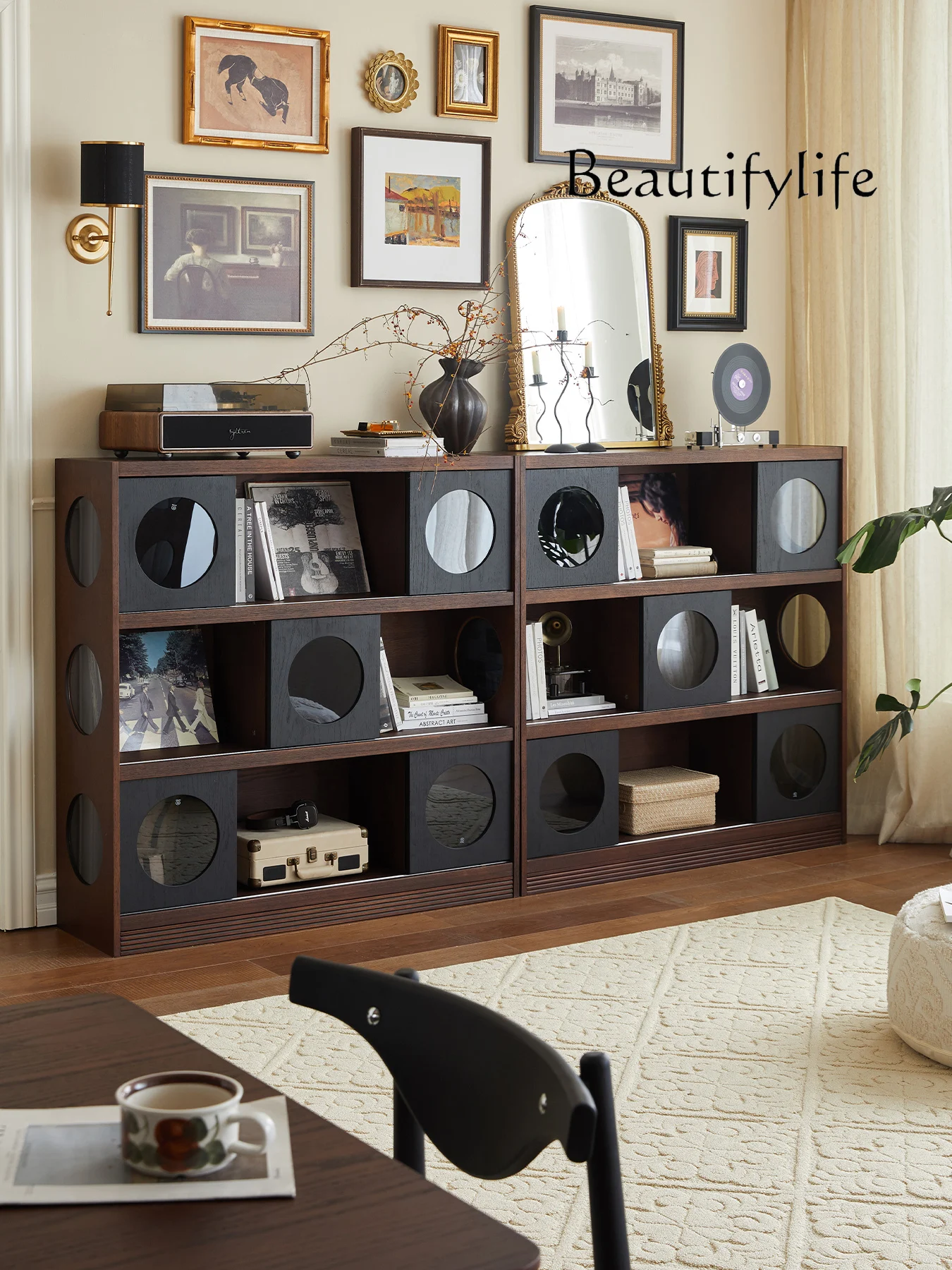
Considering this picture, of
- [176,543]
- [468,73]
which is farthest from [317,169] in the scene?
[176,543]

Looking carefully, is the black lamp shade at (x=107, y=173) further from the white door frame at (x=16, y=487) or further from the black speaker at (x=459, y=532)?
the black speaker at (x=459, y=532)

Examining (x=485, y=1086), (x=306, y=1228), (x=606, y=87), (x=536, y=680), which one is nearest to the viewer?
(x=306, y=1228)

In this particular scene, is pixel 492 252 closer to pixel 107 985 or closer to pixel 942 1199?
pixel 107 985

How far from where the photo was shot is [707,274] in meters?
4.90

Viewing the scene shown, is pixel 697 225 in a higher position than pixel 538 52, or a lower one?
lower

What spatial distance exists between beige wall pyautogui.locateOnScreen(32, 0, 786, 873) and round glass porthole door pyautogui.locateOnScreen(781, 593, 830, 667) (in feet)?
2.18

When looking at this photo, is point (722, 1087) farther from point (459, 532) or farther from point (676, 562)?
point (676, 562)

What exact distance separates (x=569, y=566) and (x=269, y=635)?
926 millimetres

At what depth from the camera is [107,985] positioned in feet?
11.4

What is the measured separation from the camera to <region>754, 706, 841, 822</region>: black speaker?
4738 millimetres

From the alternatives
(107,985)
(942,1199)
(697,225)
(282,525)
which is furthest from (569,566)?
(942,1199)

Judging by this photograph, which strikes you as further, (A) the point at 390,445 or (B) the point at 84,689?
(A) the point at 390,445

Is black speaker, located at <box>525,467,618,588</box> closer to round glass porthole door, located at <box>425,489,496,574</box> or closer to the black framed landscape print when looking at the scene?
round glass porthole door, located at <box>425,489,496,574</box>

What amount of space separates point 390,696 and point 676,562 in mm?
1013
